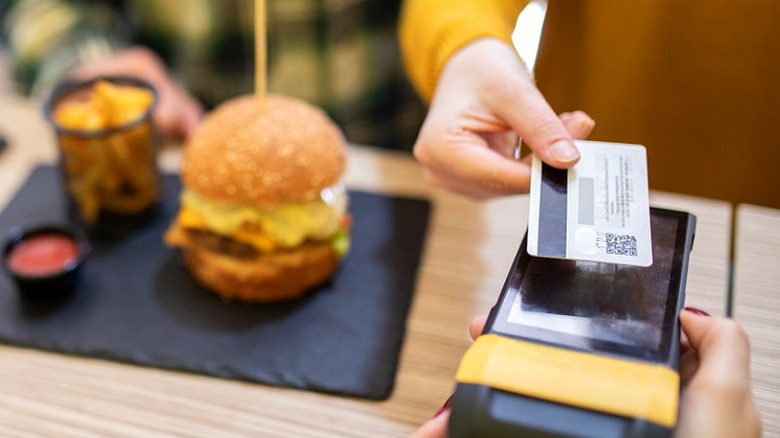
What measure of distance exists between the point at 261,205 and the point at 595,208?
73 cm

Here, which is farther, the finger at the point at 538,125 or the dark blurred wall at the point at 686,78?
the dark blurred wall at the point at 686,78

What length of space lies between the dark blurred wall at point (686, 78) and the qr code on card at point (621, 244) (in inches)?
11.1

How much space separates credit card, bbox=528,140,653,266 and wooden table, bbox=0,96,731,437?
0.40ft

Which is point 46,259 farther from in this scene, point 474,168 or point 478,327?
point 478,327

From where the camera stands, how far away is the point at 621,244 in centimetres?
68

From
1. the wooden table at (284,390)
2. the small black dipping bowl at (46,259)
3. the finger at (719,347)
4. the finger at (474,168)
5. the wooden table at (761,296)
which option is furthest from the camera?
the small black dipping bowl at (46,259)

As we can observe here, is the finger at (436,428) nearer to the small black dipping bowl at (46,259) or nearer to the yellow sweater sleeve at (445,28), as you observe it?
the yellow sweater sleeve at (445,28)

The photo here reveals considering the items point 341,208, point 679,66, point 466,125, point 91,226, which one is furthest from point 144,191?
point 679,66

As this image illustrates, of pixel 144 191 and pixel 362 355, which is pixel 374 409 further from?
pixel 144 191

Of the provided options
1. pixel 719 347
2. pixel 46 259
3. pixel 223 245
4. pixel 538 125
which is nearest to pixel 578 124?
pixel 538 125

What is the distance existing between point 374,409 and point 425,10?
65cm

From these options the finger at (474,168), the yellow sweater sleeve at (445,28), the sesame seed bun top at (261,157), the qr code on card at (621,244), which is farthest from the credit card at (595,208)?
the sesame seed bun top at (261,157)

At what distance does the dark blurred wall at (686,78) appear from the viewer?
1.02 metres

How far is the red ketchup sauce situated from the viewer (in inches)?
51.9
